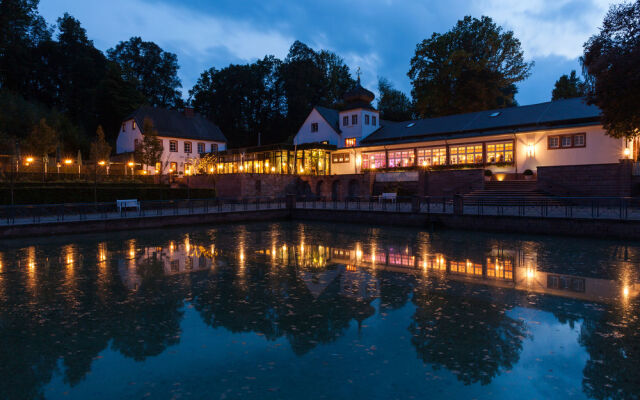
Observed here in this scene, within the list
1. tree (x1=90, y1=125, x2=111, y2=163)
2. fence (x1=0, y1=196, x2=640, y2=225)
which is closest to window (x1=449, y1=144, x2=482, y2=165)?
fence (x1=0, y1=196, x2=640, y2=225)

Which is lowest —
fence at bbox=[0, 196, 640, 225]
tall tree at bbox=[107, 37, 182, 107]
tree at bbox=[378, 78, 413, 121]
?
fence at bbox=[0, 196, 640, 225]

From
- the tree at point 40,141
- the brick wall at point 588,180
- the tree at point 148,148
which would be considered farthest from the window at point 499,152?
the tree at point 40,141

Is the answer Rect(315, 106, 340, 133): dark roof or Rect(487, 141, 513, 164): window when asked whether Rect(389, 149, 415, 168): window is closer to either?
Rect(487, 141, 513, 164): window

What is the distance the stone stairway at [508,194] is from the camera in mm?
27203

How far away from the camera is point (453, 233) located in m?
21.4

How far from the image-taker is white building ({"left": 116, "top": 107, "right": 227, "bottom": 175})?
49219 millimetres

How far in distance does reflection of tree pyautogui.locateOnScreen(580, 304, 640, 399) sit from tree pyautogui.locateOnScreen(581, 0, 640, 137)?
17149 mm

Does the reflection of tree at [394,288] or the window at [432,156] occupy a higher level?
the window at [432,156]

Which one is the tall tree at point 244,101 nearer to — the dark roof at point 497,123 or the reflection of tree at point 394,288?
the dark roof at point 497,123

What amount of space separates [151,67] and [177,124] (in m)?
25.9

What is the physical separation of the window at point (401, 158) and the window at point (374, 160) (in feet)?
2.54

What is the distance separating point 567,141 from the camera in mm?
31828

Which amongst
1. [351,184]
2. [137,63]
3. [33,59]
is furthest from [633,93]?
[33,59]

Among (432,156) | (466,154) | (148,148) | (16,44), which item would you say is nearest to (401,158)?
(432,156)
